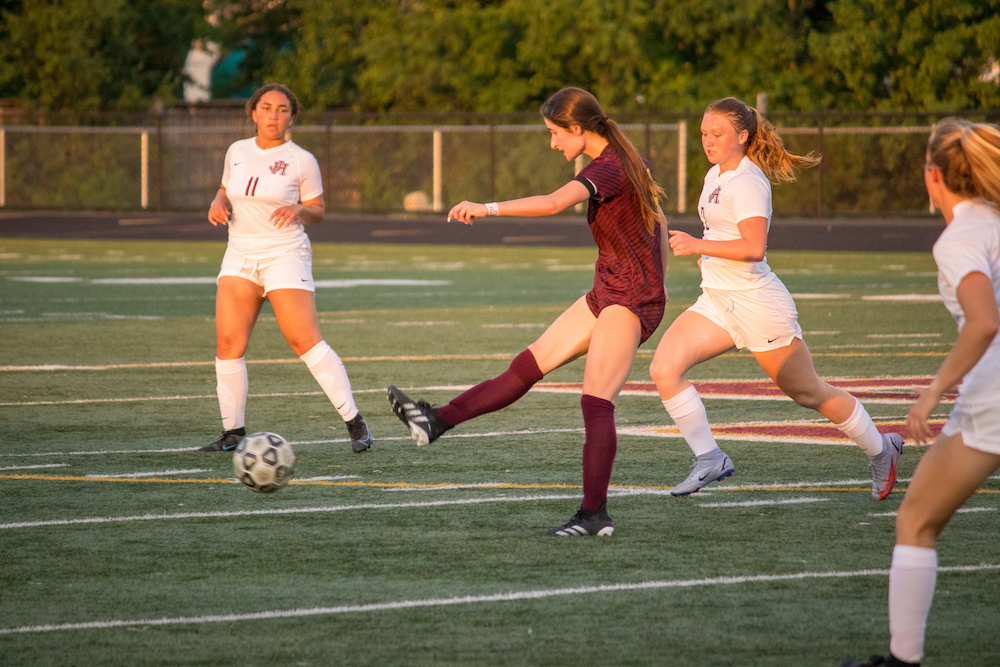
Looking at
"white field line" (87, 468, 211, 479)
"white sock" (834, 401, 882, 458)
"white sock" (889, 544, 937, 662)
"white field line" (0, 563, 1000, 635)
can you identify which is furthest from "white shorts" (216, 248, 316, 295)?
"white sock" (889, 544, 937, 662)

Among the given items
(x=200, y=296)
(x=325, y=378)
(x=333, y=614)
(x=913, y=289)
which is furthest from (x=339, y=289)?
(x=333, y=614)

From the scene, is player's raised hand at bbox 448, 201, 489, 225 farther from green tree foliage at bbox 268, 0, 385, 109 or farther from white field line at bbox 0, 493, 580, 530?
green tree foliage at bbox 268, 0, 385, 109

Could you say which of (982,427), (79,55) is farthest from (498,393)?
(79,55)

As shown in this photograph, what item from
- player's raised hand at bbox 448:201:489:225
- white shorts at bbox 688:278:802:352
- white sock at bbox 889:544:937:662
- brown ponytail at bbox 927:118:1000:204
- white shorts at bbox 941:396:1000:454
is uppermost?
brown ponytail at bbox 927:118:1000:204

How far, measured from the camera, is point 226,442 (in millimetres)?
8898

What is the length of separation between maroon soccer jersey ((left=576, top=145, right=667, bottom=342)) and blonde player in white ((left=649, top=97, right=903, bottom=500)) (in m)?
0.62

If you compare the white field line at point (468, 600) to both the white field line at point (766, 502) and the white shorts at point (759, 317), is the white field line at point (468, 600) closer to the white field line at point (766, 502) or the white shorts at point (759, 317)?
the white field line at point (766, 502)

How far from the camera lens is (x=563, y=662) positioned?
4.81 meters

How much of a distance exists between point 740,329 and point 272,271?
2952 millimetres

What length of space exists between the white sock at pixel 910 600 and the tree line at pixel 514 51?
35.6 meters

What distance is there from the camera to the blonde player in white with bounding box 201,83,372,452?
8.81 metres

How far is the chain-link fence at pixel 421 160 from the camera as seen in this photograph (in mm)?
36625

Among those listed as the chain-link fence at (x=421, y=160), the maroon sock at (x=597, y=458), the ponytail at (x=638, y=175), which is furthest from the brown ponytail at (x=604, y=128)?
the chain-link fence at (x=421, y=160)

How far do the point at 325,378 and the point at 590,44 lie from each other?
35311mm
